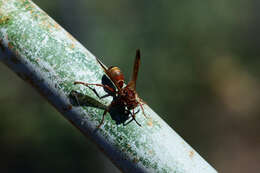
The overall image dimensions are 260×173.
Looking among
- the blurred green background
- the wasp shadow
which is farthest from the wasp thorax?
the blurred green background

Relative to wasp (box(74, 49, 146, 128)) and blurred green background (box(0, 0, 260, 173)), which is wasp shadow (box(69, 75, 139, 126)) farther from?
blurred green background (box(0, 0, 260, 173))

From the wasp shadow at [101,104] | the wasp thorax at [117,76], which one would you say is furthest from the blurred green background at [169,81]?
the wasp shadow at [101,104]

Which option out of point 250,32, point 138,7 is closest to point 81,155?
point 138,7

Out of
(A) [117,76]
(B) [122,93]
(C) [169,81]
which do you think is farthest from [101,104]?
(C) [169,81]

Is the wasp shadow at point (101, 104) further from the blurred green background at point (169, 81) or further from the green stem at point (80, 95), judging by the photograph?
the blurred green background at point (169, 81)

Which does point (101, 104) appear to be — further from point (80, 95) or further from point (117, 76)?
point (117, 76)

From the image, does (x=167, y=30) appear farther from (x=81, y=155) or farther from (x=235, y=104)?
(x=81, y=155)

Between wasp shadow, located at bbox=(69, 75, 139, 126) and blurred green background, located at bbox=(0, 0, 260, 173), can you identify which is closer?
wasp shadow, located at bbox=(69, 75, 139, 126)
